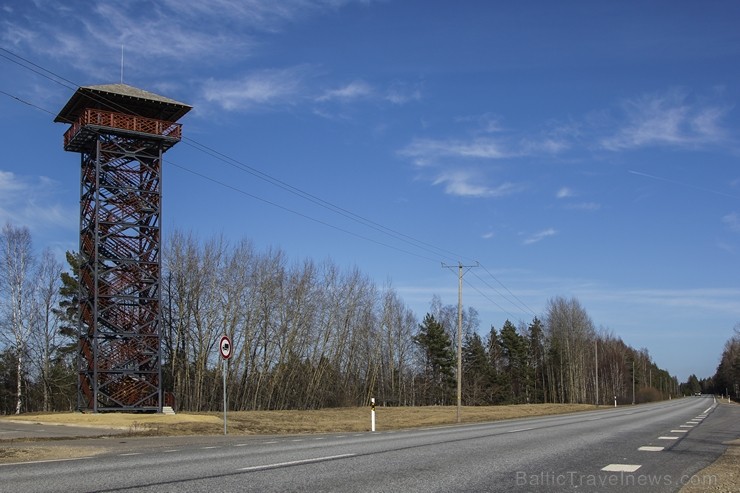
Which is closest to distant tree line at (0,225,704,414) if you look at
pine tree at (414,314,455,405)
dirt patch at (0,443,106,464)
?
pine tree at (414,314,455,405)

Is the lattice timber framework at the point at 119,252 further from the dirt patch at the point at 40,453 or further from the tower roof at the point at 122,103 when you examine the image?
the dirt patch at the point at 40,453

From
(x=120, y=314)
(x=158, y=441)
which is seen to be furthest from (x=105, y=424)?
(x=120, y=314)

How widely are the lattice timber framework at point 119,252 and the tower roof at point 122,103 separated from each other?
8cm

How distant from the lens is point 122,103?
4284cm

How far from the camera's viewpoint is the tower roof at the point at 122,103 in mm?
41469

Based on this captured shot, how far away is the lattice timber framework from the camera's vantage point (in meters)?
40.3

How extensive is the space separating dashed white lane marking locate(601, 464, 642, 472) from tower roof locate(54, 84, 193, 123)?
38.9m

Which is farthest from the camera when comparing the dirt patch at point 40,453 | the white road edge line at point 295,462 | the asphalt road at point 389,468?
the dirt patch at point 40,453

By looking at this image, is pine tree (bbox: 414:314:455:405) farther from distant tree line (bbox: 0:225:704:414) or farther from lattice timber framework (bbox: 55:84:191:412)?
lattice timber framework (bbox: 55:84:191:412)

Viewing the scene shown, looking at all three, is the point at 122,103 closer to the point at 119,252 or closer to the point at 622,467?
the point at 119,252

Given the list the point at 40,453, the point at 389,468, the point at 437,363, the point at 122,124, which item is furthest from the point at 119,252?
the point at 437,363

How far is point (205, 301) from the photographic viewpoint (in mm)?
56750

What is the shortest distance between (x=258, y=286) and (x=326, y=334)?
38.0ft

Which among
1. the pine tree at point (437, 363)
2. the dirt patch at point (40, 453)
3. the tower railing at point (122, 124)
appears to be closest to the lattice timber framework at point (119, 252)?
the tower railing at point (122, 124)
